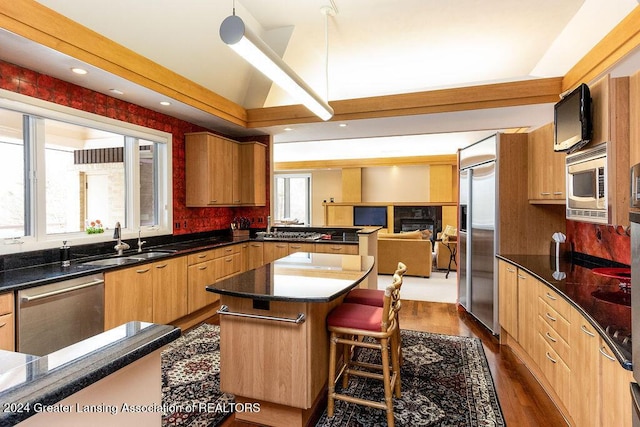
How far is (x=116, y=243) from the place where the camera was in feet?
11.8

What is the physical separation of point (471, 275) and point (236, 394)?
10.5 feet

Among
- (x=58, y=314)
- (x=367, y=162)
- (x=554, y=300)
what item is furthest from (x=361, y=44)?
(x=367, y=162)

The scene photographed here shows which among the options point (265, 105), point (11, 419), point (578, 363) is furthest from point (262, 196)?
point (11, 419)

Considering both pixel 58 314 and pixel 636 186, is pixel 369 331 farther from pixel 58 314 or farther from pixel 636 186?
pixel 58 314

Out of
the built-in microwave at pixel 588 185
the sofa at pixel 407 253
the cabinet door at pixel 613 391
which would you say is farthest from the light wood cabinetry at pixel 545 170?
the sofa at pixel 407 253

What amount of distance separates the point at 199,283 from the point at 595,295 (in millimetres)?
3657

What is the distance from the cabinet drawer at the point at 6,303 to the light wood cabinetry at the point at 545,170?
4.15m

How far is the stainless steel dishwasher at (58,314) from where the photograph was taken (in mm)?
2235

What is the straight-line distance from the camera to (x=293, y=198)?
12.0m

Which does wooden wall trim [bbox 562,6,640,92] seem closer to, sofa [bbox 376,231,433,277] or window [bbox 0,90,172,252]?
sofa [bbox 376,231,433,277]

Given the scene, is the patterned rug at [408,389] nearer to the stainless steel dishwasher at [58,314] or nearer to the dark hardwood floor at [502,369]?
the dark hardwood floor at [502,369]

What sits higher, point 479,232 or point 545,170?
point 545,170

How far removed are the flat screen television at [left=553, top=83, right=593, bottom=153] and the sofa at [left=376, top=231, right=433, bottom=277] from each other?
3920 mm

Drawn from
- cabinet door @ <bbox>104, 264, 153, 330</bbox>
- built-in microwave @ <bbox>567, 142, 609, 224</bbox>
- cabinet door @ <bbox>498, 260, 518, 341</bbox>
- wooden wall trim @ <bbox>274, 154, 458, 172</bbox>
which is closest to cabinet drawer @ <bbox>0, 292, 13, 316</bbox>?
cabinet door @ <bbox>104, 264, 153, 330</bbox>
